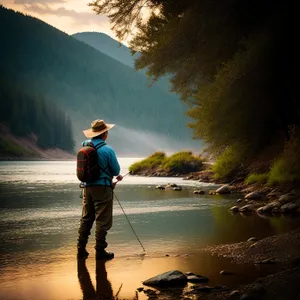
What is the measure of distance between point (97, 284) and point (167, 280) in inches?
38.1

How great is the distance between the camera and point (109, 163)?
8.22 metres

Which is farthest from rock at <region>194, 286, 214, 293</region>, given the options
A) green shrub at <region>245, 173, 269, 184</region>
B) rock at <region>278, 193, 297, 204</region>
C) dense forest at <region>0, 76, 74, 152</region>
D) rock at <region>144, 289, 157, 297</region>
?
dense forest at <region>0, 76, 74, 152</region>

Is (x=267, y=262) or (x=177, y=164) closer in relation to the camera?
(x=267, y=262)

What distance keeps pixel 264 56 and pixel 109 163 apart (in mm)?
6025

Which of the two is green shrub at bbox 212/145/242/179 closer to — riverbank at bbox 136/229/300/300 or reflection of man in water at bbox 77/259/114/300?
riverbank at bbox 136/229/300/300

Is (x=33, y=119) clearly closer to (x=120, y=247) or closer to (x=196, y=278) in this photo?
(x=120, y=247)

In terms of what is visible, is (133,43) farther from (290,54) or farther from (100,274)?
(100,274)

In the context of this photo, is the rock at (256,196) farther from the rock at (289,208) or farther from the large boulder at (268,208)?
the rock at (289,208)

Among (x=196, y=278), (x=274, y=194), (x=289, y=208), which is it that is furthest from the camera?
(x=274, y=194)

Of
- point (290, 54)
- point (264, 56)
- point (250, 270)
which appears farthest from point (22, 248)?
point (290, 54)

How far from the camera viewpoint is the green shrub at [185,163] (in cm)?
Answer: 4356

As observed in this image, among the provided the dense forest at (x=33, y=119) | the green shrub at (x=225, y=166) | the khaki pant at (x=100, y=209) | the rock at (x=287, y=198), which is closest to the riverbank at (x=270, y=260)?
→ the khaki pant at (x=100, y=209)

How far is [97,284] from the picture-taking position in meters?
6.29

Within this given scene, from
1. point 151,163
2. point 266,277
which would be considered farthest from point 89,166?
point 151,163
